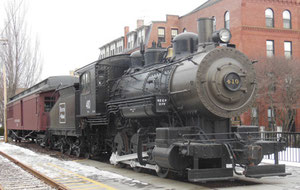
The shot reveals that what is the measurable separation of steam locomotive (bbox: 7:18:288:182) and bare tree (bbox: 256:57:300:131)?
15.3 meters

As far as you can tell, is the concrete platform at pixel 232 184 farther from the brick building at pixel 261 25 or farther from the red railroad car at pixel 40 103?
the brick building at pixel 261 25

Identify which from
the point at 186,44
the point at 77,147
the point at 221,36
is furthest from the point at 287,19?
the point at 221,36

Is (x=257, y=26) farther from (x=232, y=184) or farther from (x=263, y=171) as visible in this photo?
(x=263, y=171)

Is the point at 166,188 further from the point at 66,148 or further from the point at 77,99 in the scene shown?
the point at 66,148

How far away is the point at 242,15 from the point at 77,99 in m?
19.9

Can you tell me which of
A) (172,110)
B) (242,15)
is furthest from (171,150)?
(242,15)

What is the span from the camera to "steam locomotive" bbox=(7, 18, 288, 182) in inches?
316

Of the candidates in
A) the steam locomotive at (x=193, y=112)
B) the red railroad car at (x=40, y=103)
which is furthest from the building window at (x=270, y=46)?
the steam locomotive at (x=193, y=112)

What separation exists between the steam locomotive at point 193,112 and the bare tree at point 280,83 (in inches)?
602

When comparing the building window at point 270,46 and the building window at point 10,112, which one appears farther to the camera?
the building window at point 270,46

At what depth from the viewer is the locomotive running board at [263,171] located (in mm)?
7766

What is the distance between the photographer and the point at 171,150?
808 cm

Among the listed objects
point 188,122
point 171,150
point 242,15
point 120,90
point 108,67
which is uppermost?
point 242,15

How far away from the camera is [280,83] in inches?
987
